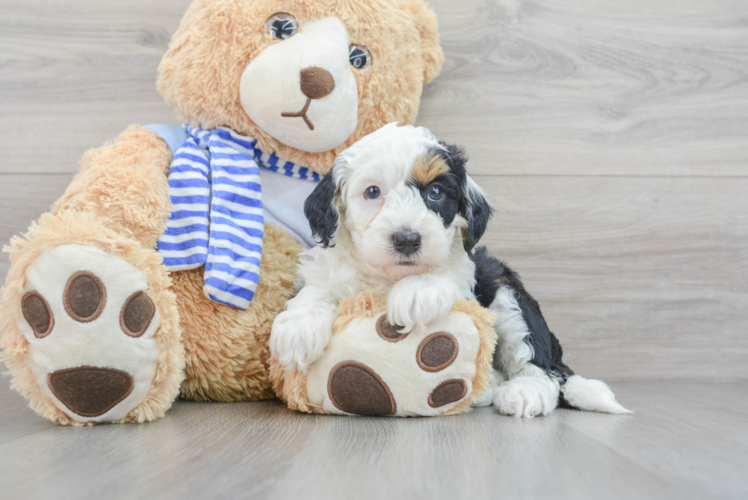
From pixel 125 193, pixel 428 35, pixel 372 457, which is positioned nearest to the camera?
pixel 372 457

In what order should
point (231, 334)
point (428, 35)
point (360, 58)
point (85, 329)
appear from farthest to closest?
point (428, 35)
point (360, 58)
point (231, 334)
point (85, 329)

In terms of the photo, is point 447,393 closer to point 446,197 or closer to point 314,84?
point 446,197

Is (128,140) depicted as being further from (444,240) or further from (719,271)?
(719,271)

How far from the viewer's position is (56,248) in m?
1.12

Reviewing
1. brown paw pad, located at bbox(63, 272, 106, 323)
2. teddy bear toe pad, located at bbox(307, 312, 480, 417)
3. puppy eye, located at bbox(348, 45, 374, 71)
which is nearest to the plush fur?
teddy bear toe pad, located at bbox(307, 312, 480, 417)

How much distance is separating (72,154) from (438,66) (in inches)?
50.5

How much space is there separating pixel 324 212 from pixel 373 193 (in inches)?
5.0

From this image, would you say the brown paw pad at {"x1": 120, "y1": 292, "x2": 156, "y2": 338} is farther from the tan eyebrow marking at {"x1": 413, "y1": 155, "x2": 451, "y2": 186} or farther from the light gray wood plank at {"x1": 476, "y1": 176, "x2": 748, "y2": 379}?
the light gray wood plank at {"x1": 476, "y1": 176, "x2": 748, "y2": 379}

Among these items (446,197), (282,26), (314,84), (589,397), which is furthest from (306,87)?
(589,397)

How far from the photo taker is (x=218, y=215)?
1.42m

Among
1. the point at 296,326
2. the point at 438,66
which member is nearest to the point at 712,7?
the point at 438,66

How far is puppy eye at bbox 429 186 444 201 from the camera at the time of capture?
1.33 meters

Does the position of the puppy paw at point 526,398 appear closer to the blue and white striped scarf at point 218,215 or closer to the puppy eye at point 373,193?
the puppy eye at point 373,193

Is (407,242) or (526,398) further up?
(407,242)
